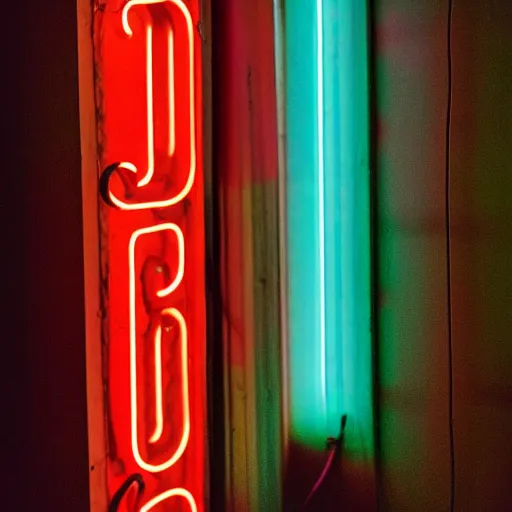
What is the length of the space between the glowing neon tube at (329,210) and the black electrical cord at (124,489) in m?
0.53

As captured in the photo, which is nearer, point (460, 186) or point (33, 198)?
point (33, 198)

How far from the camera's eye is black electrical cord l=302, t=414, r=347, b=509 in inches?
76.2

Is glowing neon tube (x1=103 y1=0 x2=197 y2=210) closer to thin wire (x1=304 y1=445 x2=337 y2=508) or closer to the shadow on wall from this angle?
the shadow on wall

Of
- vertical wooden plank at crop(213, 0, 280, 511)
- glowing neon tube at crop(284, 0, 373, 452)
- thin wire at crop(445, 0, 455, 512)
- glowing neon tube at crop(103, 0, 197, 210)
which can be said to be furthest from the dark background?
thin wire at crop(445, 0, 455, 512)

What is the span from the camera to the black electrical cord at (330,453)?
6.35 feet

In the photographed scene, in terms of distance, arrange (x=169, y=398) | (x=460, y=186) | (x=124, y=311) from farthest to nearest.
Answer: (x=460, y=186) < (x=169, y=398) < (x=124, y=311)

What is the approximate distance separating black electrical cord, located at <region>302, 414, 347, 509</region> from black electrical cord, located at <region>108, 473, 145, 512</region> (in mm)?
584

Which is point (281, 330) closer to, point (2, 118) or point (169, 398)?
point (169, 398)

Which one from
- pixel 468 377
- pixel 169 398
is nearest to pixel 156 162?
pixel 169 398

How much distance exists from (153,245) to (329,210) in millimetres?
496

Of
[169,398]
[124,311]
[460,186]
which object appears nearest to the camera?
[124,311]

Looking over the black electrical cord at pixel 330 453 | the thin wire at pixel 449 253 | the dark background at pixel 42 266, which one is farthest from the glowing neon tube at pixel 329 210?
the dark background at pixel 42 266

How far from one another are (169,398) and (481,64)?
3.89ft

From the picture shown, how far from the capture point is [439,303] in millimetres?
1893
